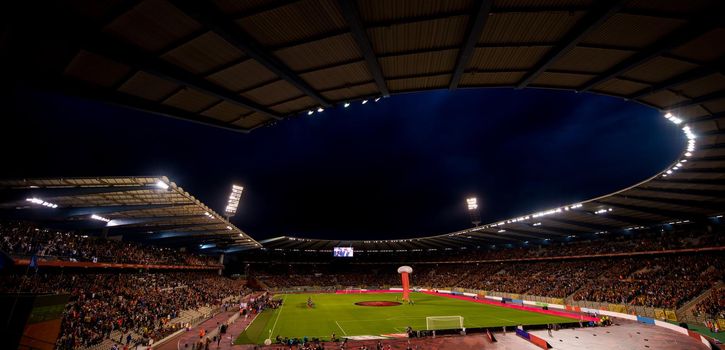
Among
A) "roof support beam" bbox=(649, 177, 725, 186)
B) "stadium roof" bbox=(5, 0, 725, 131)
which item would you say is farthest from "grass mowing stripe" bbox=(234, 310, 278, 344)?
"roof support beam" bbox=(649, 177, 725, 186)

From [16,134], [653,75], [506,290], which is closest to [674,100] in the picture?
[653,75]

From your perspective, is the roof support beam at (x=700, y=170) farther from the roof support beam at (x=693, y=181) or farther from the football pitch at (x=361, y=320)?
the football pitch at (x=361, y=320)

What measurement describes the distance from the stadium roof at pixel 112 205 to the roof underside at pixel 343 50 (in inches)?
599

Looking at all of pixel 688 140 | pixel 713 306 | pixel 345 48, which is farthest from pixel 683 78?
pixel 713 306

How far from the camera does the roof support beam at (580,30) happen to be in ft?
23.6

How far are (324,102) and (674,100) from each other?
1377 cm

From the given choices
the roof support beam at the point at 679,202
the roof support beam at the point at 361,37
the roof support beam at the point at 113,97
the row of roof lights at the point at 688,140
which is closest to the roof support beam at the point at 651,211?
the roof support beam at the point at 679,202

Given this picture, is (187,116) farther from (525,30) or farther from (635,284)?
(635,284)

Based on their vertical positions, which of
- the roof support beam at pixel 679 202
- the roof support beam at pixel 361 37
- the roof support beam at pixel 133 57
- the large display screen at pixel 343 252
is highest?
the roof support beam at pixel 361 37

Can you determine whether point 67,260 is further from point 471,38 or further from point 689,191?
point 689,191

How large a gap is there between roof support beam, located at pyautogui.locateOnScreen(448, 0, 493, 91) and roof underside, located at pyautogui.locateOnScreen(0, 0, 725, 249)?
39mm

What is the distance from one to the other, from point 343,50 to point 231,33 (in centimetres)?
300

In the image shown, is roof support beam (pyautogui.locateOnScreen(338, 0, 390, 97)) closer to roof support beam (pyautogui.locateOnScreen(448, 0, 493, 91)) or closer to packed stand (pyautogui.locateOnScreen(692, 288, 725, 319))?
roof support beam (pyautogui.locateOnScreen(448, 0, 493, 91))

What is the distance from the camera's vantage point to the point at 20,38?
22.3ft
